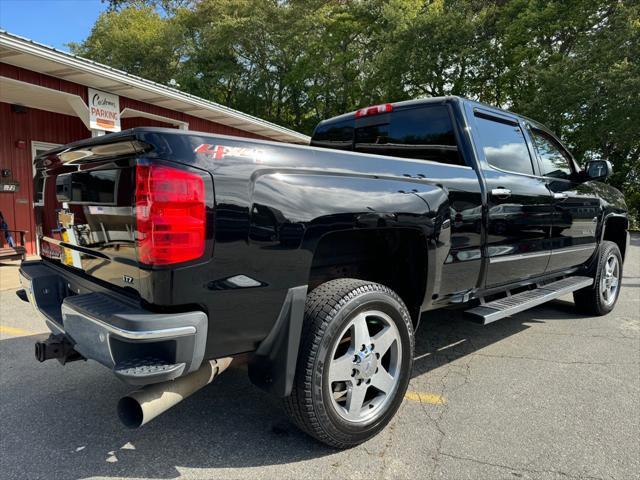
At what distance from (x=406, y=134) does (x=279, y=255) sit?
205 centimetres

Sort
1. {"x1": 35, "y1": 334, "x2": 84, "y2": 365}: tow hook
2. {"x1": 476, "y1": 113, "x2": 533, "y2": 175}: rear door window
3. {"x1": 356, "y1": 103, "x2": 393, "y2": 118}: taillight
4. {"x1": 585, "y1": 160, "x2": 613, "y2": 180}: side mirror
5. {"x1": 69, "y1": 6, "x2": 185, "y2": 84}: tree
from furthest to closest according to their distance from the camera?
{"x1": 69, "y1": 6, "x2": 185, "y2": 84}: tree
{"x1": 585, "y1": 160, "x2": 613, "y2": 180}: side mirror
{"x1": 356, "y1": 103, "x2": 393, "y2": 118}: taillight
{"x1": 476, "y1": 113, "x2": 533, "y2": 175}: rear door window
{"x1": 35, "y1": 334, "x2": 84, "y2": 365}: tow hook

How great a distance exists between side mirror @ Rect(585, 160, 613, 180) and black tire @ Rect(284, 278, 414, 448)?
3098mm

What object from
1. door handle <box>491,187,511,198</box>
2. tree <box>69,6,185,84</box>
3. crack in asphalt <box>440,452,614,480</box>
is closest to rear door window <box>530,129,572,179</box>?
door handle <box>491,187,511,198</box>

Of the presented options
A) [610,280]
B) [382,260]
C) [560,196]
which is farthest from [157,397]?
[610,280]


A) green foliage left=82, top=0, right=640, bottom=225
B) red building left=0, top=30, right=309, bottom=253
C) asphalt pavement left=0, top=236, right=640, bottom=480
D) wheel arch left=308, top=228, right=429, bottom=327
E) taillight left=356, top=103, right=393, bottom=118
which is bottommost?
asphalt pavement left=0, top=236, right=640, bottom=480

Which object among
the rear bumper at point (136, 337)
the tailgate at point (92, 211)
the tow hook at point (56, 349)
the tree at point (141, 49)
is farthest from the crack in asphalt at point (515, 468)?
the tree at point (141, 49)

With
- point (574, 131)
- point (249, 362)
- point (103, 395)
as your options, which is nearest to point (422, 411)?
point (249, 362)

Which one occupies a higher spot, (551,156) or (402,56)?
(402,56)

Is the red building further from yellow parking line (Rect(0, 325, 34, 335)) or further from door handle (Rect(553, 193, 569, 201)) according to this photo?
door handle (Rect(553, 193, 569, 201))

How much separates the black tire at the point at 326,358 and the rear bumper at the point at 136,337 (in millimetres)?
→ 548

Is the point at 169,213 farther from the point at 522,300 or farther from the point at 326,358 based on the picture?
the point at 522,300

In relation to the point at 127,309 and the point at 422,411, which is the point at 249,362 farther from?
the point at 422,411

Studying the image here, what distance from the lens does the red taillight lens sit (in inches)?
69.2

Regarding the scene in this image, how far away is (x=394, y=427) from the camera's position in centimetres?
264
